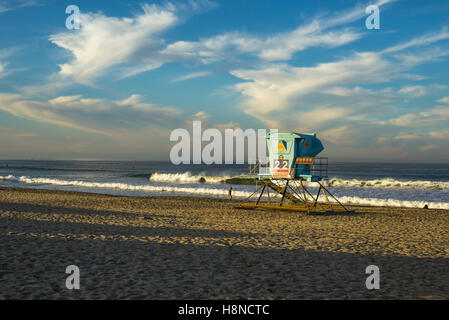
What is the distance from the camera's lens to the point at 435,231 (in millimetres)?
15805

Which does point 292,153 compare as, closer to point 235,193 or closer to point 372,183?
point 235,193

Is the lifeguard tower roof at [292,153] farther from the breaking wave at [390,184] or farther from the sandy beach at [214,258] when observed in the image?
the breaking wave at [390,184]

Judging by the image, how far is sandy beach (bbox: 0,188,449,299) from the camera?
718 centimetres

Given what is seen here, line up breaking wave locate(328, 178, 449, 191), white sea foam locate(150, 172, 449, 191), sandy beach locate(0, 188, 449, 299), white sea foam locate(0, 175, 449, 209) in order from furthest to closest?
breaking wave locate(328, 178, 449, 191)
white sea foam locate(150, 172, 449, 191)
white sea foam locate(0, 175, 449, 209)
sandy beach locate(0, 188, 449, 299)

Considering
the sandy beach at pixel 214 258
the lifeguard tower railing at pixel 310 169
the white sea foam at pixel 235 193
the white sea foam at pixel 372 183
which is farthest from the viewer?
the white sea foam at pixel 372 183

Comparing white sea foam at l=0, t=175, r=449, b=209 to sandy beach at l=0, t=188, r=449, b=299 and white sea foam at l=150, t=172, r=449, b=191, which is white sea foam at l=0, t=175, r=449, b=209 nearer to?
sandy beach at l=0, t=188, r=449, b=299

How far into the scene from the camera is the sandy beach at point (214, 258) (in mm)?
7176

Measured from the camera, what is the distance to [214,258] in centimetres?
980

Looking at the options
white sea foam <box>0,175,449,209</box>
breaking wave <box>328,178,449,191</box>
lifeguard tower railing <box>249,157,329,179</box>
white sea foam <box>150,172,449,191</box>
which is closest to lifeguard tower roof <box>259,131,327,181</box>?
lifeguard tower railing <box>249,157,329,179</box>

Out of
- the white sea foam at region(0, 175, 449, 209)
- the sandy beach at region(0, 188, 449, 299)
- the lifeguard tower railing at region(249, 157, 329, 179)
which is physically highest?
the lifeguard tower railing at region(249, 157, 329, 179)

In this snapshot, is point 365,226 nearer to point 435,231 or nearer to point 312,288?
point 435,231

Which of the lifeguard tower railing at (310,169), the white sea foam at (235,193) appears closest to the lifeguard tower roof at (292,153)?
the lifeguard tower railing at (310,169)
